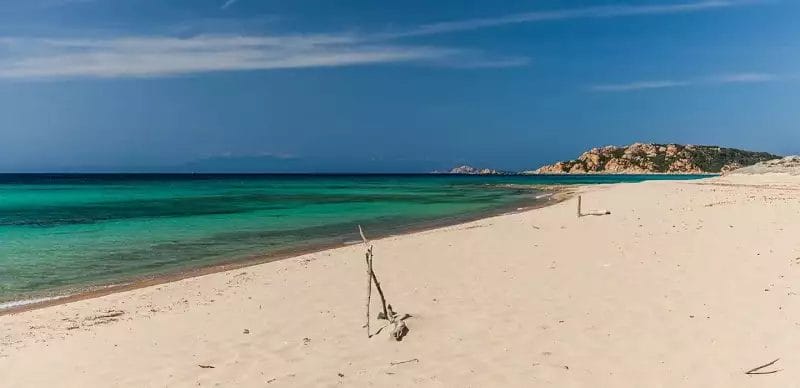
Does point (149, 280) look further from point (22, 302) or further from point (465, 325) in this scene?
point (465, 325)

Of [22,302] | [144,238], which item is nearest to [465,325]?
[22,302]

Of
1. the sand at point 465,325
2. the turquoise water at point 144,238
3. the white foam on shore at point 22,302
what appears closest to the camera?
the sand at point 465,325

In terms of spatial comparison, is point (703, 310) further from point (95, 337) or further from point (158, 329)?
point (95, 337)

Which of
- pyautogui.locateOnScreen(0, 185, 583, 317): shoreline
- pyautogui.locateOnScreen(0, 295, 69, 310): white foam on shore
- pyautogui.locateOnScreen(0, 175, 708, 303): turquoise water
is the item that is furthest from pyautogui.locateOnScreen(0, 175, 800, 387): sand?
pyautogui.locateOnScreen(0, 175, 708, 303): turquoise water

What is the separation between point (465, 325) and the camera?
27.9 feet

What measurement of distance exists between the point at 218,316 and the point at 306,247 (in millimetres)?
10684

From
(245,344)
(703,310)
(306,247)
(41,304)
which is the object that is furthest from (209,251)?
(703,310)

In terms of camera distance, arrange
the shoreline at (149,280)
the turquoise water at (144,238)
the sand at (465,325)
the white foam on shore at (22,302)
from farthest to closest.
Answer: the turquoise water at (144,238) < the shoreline at (149,280) < the white foam on shore at (22,302) < the sand at (465,325)

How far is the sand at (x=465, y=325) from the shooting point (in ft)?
22.1

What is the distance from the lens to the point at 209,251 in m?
19.7

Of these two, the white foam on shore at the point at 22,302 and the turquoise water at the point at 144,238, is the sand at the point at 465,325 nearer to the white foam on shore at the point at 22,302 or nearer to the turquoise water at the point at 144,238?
the white foam on shore at the point at 22,302

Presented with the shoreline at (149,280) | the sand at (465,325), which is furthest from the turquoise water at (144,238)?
the sand at (465,325)

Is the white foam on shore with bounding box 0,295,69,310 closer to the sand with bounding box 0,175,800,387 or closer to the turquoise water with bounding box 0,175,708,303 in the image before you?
the turquoise water with bounding box 0,175,708,303

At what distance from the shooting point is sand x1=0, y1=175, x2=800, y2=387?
22.1ft
